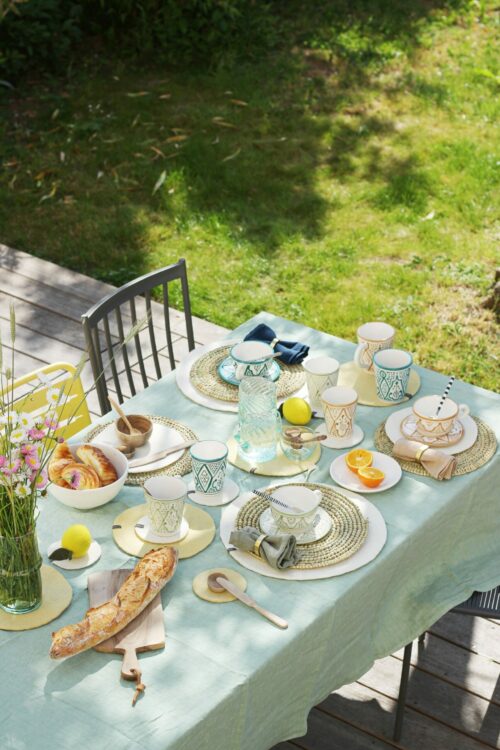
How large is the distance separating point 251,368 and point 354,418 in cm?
35

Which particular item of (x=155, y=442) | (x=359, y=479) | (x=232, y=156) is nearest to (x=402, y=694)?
(x=359, y=479)

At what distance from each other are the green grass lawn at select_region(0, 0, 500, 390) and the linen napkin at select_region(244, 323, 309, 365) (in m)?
1.70

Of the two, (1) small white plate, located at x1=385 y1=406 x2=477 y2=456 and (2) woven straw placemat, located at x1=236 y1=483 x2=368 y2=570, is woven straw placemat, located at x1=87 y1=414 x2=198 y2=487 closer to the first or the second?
(2) woven straw placemat, located at x1=236 y1=483 x2=368 y2=570

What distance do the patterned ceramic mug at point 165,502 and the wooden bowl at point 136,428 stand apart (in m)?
0.27

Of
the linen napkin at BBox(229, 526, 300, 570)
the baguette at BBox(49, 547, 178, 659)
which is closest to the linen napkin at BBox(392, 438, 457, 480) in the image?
the linen napkin at BBox(229, 526, 300, 570)

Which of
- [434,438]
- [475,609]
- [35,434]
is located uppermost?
[35,434]

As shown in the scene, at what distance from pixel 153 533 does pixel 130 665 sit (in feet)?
1.43

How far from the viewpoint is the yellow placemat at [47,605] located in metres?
2.24

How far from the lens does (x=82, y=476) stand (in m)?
2.57

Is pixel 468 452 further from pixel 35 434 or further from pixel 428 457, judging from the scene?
pixel 35 434

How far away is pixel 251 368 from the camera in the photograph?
→ 10.00ft

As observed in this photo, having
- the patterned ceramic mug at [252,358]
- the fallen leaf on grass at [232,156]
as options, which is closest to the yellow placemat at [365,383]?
the patterned ceramic mug at [252,358]

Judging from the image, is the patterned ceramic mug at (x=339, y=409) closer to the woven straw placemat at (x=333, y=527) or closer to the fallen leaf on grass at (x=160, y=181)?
the woven straw placemat at (x=333, y=527)

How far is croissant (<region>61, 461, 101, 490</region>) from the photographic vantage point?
8.36 feet
